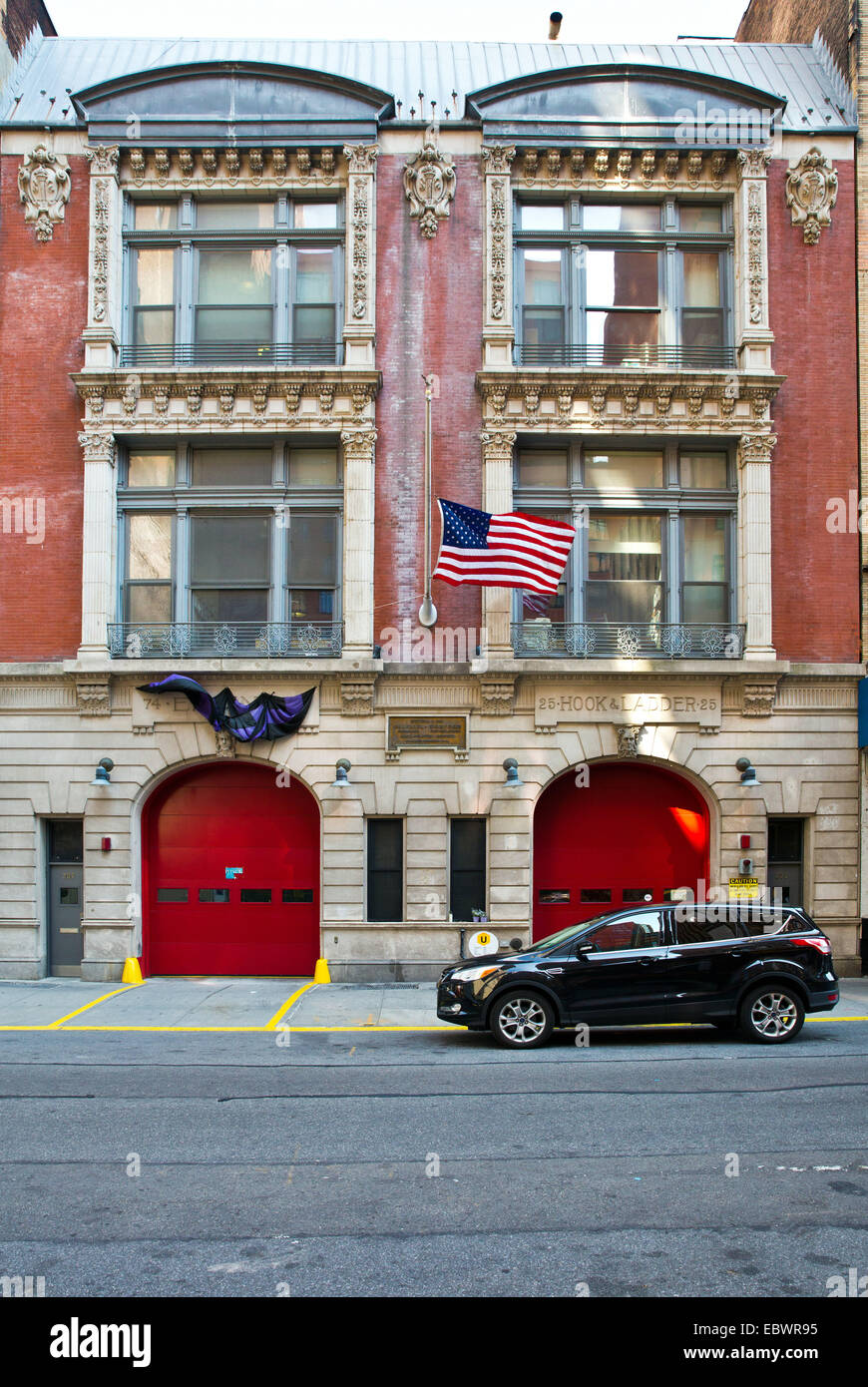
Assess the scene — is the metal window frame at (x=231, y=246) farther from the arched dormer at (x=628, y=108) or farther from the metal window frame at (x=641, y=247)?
the arched dormer at (x=628, y=108)

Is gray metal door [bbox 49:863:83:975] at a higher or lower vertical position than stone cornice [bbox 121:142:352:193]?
lower

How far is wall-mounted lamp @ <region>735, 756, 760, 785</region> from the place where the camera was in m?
18.0

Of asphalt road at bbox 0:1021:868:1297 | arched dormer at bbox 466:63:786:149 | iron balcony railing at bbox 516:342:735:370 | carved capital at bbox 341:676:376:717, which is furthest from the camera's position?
iron balcony railing at bbox 516:342:735:370

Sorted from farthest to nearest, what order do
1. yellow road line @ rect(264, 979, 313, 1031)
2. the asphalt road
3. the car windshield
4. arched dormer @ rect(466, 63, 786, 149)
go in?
arched dormer @ rect(466, 63, 786, 149) → yellow road line @ rect(264, 979, 313, 1031) → the car windshield → the asphalt road

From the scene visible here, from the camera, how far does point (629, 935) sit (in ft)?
41.7

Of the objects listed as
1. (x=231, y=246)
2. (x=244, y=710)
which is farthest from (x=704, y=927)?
(x=231, y=246)

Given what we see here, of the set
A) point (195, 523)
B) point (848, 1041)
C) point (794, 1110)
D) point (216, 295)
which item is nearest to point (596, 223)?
point (216, 295)

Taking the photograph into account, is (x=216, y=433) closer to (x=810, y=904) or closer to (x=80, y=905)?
(x=80, y=905)

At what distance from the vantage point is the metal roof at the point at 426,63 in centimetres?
1973

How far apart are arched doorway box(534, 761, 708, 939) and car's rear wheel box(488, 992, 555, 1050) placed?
639 cm

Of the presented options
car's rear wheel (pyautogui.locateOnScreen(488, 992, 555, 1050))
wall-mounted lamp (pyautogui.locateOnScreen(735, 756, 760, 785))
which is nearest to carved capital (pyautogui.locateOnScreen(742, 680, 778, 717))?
wall-mounted lamp (pyautogui.locateOnScreen(735, 756, 760, 785))

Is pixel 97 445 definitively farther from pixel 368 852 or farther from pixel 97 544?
pixel 368 852

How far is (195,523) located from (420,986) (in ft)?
29.3

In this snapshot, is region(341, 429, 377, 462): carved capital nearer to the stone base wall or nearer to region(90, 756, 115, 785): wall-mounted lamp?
the stone base wall
